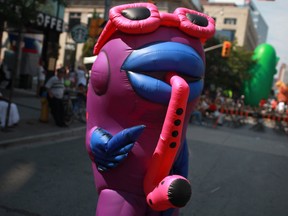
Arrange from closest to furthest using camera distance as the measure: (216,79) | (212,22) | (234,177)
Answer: (212,22), (234,177), (216,79)

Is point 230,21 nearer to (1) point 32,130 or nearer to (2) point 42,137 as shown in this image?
(1) point 32,130

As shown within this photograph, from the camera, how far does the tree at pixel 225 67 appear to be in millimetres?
40250

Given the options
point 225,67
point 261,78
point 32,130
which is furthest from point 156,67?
point 225,67

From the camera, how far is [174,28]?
3.09m

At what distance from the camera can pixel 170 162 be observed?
2.87 m

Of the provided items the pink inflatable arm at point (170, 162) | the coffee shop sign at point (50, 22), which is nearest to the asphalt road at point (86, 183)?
the pink inflatable arm at point (170, 162)

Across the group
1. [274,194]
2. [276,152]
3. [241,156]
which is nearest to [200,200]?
[274,194]

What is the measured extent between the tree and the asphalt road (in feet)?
102

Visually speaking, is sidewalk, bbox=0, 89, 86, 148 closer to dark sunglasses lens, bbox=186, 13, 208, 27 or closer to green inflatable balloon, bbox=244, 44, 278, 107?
dark sunglasses lens, bbox=186, 13, 208, 27

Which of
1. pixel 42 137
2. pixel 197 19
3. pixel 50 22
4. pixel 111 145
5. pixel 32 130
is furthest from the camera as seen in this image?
pixel 50 22

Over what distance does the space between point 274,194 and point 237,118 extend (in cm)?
1304

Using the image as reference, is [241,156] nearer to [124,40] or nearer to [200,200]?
[200,200]

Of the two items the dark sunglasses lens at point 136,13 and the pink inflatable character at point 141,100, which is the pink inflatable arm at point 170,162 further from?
the dark sunglasses lens at point 136,13

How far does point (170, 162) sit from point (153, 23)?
3.36ft
